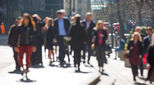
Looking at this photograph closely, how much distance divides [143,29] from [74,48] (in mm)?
12047

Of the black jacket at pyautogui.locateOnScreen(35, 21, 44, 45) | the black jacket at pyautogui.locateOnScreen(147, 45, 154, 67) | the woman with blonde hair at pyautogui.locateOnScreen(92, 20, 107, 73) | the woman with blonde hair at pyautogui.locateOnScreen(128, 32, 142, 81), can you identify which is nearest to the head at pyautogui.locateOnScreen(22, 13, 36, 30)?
the woman with blonde hair at pyautogui.locateOnScreen(128, 32, 142, 81)

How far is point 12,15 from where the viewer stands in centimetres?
8506

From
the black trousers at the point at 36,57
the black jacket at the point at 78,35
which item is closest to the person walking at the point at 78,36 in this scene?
the black jacket at the point at 78,35

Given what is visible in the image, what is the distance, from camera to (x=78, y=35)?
1856 centimetres

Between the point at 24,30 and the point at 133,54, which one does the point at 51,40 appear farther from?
the point at 24,30

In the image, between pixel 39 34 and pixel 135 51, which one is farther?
pixel 39 34

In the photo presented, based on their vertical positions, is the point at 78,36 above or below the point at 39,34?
above

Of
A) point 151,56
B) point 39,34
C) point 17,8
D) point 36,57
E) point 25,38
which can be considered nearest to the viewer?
point 151,56

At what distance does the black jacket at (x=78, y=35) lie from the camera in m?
18.5

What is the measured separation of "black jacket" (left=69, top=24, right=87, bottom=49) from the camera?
60.8ft

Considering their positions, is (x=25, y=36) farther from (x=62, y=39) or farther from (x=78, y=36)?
(x=62, y=39)

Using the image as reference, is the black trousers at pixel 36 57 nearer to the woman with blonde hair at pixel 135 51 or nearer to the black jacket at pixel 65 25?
the black jacket at pixel 65 25

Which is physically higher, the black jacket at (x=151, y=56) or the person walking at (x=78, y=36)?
the black jacket at (x=151, y=56)

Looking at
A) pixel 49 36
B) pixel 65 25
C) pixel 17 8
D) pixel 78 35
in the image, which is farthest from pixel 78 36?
pixel 17 8
